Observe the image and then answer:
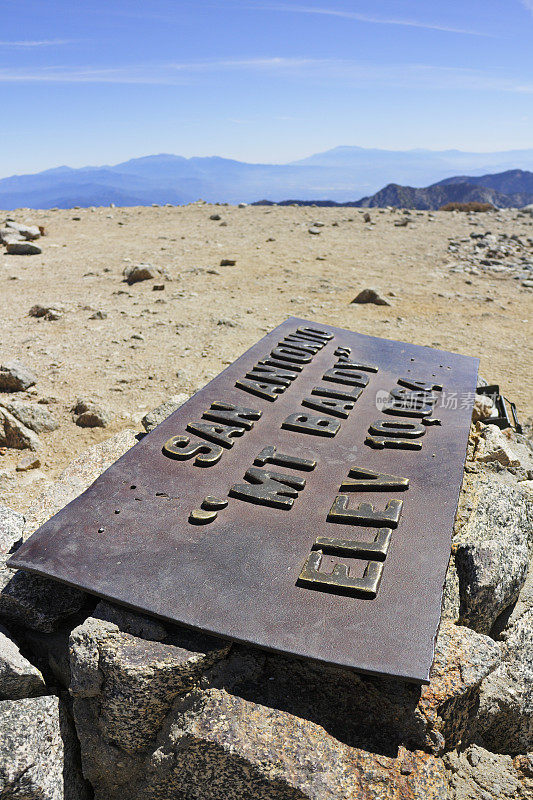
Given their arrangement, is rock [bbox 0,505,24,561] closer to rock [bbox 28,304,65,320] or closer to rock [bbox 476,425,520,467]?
rock [bbox 476,425,520,467]

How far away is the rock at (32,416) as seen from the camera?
4270 millimetres

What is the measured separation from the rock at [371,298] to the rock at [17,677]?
22.2 ft

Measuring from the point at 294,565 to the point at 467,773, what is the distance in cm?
91

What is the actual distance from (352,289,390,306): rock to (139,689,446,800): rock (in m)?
6.79

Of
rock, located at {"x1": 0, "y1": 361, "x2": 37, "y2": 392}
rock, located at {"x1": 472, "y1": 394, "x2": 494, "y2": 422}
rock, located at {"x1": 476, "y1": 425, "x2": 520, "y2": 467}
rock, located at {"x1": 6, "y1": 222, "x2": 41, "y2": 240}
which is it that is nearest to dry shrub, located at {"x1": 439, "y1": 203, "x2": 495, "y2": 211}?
rock, located at {"x1": 6, "y1": 222, "x2": 41, "y2": 240}

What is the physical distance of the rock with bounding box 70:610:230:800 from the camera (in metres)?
→ 1.82

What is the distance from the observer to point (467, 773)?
1.95 meters

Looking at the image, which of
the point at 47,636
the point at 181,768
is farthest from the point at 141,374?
the point at 181,768

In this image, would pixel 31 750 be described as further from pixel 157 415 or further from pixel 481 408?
pixel 481 408

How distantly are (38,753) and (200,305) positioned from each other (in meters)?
6.05

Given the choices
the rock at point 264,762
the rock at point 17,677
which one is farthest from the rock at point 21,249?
the rock at point 264,762

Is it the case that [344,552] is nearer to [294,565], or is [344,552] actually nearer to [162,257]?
[294,565]

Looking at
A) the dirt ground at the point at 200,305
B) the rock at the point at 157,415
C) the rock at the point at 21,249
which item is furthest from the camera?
the rock at the point at 21,249

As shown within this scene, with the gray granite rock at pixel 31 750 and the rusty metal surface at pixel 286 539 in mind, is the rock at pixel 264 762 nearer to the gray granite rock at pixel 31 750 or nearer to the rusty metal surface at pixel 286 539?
the rusty metal surface at pixel 286 539
